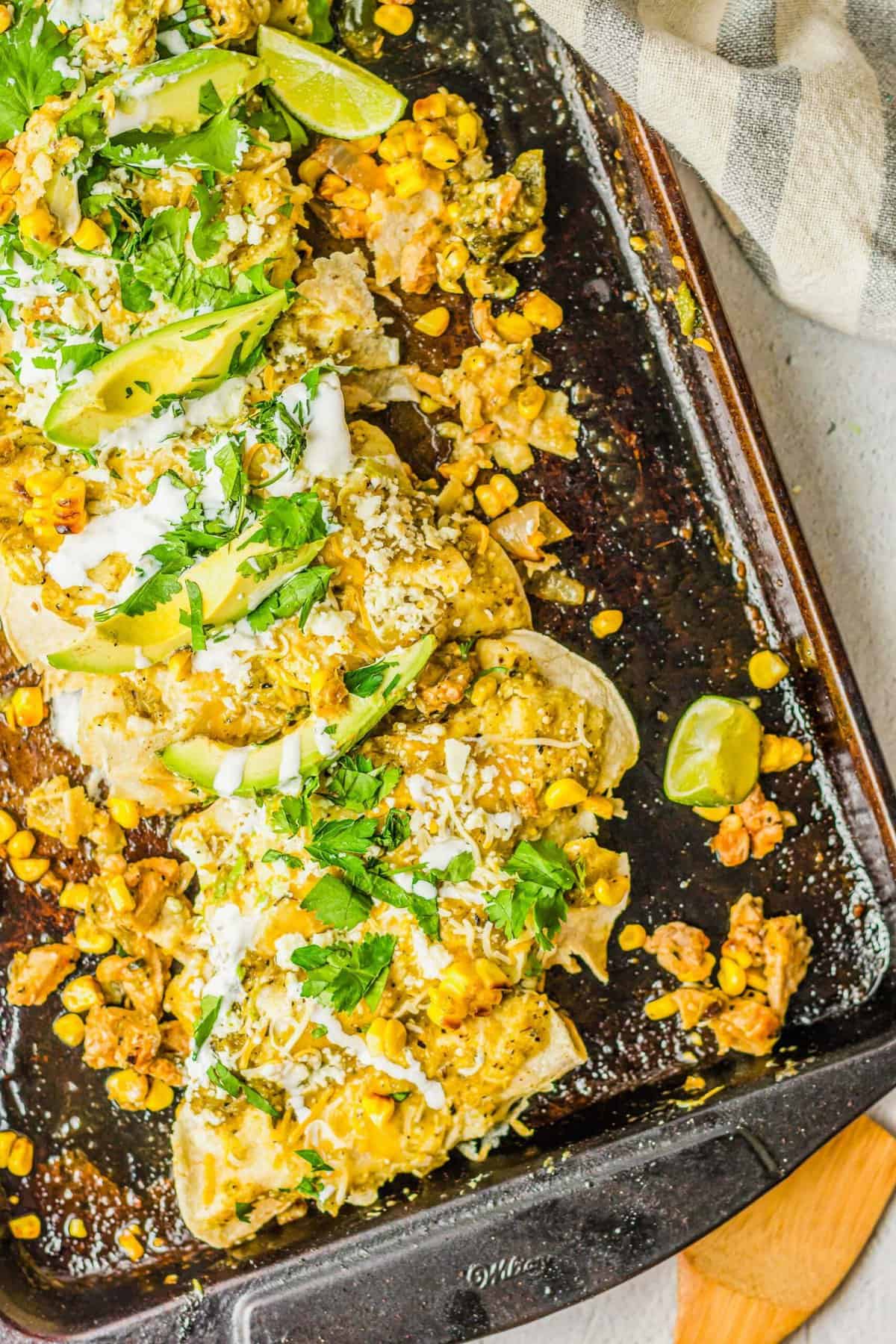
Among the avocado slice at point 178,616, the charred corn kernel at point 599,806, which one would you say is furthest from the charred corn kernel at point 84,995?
the charred corn kernel at point 599,806

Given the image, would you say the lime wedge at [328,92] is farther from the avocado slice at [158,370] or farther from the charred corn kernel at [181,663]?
the charred corn kernel at [181,663]

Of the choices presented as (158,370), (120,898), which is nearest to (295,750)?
(120,898)

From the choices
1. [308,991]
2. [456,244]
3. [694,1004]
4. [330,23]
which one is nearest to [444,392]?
[456,244]

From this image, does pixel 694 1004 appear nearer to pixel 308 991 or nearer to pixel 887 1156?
pixel 887 1156

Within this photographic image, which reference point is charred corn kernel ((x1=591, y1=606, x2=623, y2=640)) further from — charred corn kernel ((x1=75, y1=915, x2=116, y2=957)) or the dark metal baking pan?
charred corn kernel ((x1=75, y1=915, x2=116, y2=957))

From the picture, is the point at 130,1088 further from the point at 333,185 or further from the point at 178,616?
the point at 333,185

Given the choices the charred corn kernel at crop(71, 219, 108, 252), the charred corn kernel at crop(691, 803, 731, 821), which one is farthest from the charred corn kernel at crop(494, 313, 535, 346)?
the charred corn kernel at crop(691, 803, 731, 821)

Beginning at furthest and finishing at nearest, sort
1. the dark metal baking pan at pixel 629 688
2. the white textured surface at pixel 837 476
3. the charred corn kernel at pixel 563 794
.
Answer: the white textured surface at pixel 837 476 < the dark metal baking pan at pixel 629 688 < the charred corn kernel at pixel 563 794
